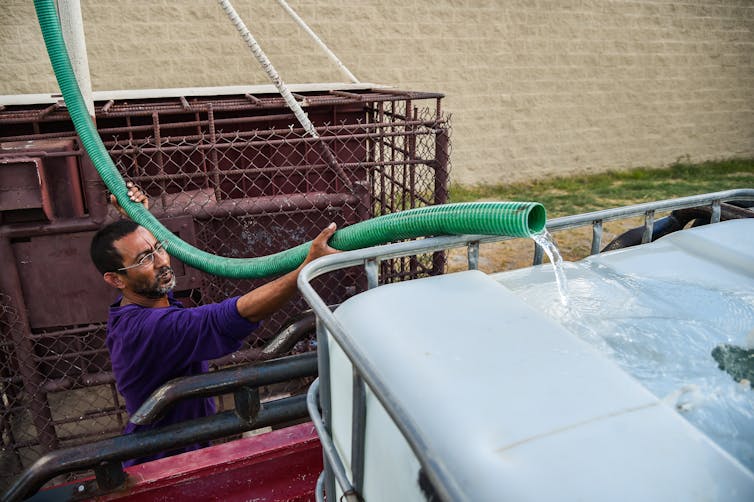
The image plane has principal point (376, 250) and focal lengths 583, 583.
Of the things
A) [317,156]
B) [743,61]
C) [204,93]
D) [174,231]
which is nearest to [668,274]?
[174,231]

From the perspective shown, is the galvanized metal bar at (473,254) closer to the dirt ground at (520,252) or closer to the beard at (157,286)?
the beard at (157,286)

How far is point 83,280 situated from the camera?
2898mm

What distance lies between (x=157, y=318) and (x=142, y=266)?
0.26m

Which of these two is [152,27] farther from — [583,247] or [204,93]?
[583,247]

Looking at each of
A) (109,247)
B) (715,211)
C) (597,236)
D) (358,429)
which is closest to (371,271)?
(358,429)

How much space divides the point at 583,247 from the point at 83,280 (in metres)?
5.33

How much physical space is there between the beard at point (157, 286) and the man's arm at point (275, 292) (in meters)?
0.39

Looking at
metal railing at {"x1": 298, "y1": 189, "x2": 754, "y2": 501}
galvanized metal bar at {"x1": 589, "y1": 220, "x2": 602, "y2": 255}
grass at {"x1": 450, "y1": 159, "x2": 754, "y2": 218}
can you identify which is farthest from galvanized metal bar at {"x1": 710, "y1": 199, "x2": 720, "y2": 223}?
grass at {"x1": 450, "y1": 159, "x2": 754, "y2": 218}

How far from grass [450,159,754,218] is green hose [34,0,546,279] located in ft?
19.1

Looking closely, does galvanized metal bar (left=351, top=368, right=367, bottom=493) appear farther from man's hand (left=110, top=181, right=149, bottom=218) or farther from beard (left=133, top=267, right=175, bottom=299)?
man's hand (left=110, top=181, right=149, bottom=218)

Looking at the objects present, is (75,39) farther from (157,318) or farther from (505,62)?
(505,62)

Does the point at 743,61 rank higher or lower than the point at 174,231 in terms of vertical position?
higher

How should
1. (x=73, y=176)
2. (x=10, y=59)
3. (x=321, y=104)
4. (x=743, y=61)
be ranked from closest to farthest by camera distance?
(x=73, y=176), (x=321, y=104), (x=10, y=59), (x=743, y=61)

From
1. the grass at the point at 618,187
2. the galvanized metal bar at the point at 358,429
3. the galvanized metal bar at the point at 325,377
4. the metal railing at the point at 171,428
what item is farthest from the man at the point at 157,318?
the grass at the point at 618,187
